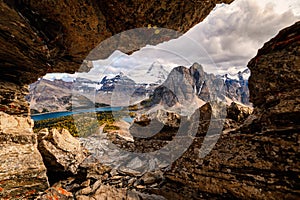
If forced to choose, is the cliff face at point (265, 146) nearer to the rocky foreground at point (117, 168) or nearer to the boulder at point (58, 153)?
the rocky foreground at point (117, 168)

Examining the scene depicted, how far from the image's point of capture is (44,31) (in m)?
8.38

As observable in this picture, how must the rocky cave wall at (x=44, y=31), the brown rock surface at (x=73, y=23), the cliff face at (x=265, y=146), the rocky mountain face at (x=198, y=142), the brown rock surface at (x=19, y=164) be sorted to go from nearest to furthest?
the cliff face at (x=265, y=146), the rocky mountain face at (x=198, y=142), the brown rock surface at (x=73, y=23), the rocky cave wall at (x=44, y=31), the brown rock surface at (x=19, y=164)

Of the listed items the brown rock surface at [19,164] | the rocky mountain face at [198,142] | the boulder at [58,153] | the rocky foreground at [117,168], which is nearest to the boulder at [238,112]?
the rocky foreground at [117,168]

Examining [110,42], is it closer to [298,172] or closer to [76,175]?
[76,175]

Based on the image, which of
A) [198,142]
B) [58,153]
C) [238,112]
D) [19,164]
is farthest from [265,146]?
[58,153]

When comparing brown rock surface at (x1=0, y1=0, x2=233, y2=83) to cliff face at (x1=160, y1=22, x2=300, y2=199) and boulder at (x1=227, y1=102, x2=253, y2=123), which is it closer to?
cliff face at (x1=160, y1=22, x2=300, y2=199)

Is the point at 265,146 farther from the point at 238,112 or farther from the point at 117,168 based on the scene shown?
the point at 117,168

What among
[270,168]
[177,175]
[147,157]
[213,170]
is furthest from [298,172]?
[147,157]

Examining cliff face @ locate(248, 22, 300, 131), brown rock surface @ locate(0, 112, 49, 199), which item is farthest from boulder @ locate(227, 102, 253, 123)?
brown rock surface @ locate(0, 112, 49, 199)

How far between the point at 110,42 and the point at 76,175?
1001 cm

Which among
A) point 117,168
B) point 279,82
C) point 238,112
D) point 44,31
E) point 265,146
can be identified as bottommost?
point 117,168

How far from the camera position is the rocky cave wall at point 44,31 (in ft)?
23.9

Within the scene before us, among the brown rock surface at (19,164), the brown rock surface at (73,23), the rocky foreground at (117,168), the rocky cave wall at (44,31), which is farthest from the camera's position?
the rocky foreground at (117,168)

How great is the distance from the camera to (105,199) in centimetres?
692
